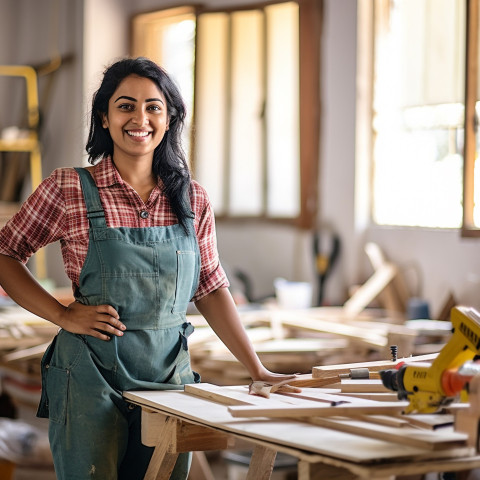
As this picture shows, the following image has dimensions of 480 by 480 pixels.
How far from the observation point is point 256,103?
6953 mm

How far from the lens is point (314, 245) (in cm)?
637

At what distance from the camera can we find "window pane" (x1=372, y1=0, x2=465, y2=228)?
219 inches

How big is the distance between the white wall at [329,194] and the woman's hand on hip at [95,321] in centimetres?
263

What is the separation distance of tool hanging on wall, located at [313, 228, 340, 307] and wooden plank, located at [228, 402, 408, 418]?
4.23m

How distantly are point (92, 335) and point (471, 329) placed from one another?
0.97 m

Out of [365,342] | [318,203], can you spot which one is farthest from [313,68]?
[365,342]

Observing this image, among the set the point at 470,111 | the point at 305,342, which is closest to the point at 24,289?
the point at 305,342

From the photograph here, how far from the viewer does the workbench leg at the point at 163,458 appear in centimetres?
230

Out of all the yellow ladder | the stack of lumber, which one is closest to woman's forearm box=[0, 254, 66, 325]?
the stack of lumber

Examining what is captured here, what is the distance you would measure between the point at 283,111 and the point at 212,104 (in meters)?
0.70

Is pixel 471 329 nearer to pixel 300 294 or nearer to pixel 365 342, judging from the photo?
pixel 365 342

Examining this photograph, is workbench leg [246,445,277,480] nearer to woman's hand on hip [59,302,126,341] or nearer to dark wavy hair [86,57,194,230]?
woman's hand on hip [59,302,126,341]

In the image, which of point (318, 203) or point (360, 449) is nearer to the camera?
point (360, 449)

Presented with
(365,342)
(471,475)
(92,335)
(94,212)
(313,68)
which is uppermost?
(313,68)
